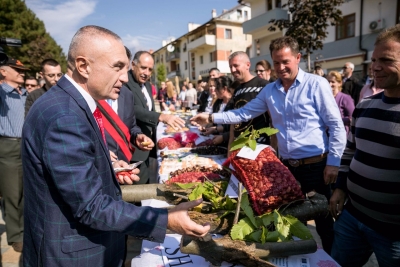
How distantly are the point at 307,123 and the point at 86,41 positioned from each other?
2070 millimetres

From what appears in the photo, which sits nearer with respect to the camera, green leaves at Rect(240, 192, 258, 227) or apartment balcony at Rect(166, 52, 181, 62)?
green leaves at Rect(240, 192, 258, 227)

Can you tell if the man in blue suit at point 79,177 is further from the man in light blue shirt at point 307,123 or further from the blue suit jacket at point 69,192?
the man in light blue shirt at point 307,123

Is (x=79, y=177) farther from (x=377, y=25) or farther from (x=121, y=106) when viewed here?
(x=377, y=25)

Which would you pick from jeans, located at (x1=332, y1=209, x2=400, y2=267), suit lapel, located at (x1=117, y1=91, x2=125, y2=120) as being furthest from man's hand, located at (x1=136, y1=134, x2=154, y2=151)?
jeans, located at (x1=332, y1=209, x2=400, y2=267)

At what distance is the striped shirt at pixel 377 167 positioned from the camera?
1.65 metres

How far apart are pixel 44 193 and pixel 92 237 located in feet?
0.99

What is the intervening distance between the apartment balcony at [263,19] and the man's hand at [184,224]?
2211cm

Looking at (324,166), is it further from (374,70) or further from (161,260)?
(161,260)

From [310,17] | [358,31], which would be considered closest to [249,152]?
[310,17]

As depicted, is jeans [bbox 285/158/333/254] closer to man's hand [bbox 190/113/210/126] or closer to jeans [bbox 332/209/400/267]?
jeans [bbox 332/209/400/267]

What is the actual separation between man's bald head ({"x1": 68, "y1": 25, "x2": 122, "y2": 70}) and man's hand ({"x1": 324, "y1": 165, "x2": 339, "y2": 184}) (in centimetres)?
208

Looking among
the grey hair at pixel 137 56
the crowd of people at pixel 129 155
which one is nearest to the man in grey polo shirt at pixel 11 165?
the crowd of people at pixel 129 155

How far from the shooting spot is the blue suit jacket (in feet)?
3.69

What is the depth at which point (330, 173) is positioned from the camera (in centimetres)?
246
